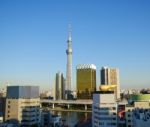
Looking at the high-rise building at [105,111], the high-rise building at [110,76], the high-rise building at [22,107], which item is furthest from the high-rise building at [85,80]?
the high-rise building at [105,111]

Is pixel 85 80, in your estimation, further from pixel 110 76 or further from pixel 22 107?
pixel 22 107

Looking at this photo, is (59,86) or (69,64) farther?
(59,86)

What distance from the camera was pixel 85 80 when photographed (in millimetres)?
147625

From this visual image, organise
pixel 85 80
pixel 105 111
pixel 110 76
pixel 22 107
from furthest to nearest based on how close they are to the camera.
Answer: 1. pixel 110 76
2. pixel 85 80
3. pixel 22 107
4. pixel 105 111

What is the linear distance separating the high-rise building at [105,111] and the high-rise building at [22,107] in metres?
14.5

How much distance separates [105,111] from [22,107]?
58.8 ft

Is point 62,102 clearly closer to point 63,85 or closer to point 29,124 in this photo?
point 63,85

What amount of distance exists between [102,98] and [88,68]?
109 metres

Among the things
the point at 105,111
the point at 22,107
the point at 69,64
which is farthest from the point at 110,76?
the point at 105,111

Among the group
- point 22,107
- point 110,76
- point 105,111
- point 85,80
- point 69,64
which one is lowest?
point 22,107

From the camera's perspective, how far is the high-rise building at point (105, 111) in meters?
39.4

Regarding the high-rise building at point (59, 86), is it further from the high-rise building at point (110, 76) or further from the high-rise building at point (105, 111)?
the high-rise building at point (105, 111)

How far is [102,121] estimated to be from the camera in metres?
39.3

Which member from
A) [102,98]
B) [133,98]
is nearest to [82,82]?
[133,98]
